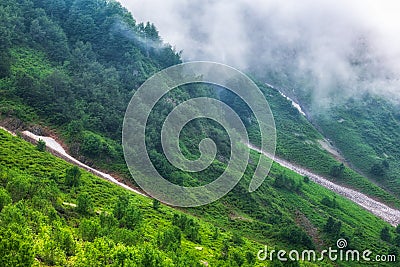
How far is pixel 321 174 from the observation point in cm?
13162

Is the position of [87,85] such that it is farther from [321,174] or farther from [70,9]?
[321,174]

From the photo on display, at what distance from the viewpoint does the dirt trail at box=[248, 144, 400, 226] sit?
11038 cm

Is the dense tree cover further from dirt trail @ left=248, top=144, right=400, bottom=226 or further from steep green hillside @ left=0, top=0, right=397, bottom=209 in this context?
dirt trail @ left=248, top=144, right=400, bottom=226

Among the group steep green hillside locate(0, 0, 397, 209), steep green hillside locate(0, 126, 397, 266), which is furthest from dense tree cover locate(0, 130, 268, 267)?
steep green hillside locate(0, 0, 397, 209)

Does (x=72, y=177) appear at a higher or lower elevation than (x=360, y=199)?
lower

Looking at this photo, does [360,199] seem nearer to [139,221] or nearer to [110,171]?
[110,171]

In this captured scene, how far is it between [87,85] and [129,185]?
2930 cm

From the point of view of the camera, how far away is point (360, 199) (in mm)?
117750

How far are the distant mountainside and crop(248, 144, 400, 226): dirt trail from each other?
4.32 m

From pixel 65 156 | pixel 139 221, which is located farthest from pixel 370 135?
pixel 139 221

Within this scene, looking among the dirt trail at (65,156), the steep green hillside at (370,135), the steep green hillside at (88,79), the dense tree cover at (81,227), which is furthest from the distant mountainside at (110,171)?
the steep green hillside at (370,135)

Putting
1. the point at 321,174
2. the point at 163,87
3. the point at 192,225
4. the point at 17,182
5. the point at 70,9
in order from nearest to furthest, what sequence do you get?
1. the point at 17,182
2. the point at 192,225
3. the point at 163,87
4. the point at 70,9
5. the point at 321,174

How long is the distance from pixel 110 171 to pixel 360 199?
78286 millimetres

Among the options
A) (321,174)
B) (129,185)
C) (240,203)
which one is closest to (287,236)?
(240,203)
